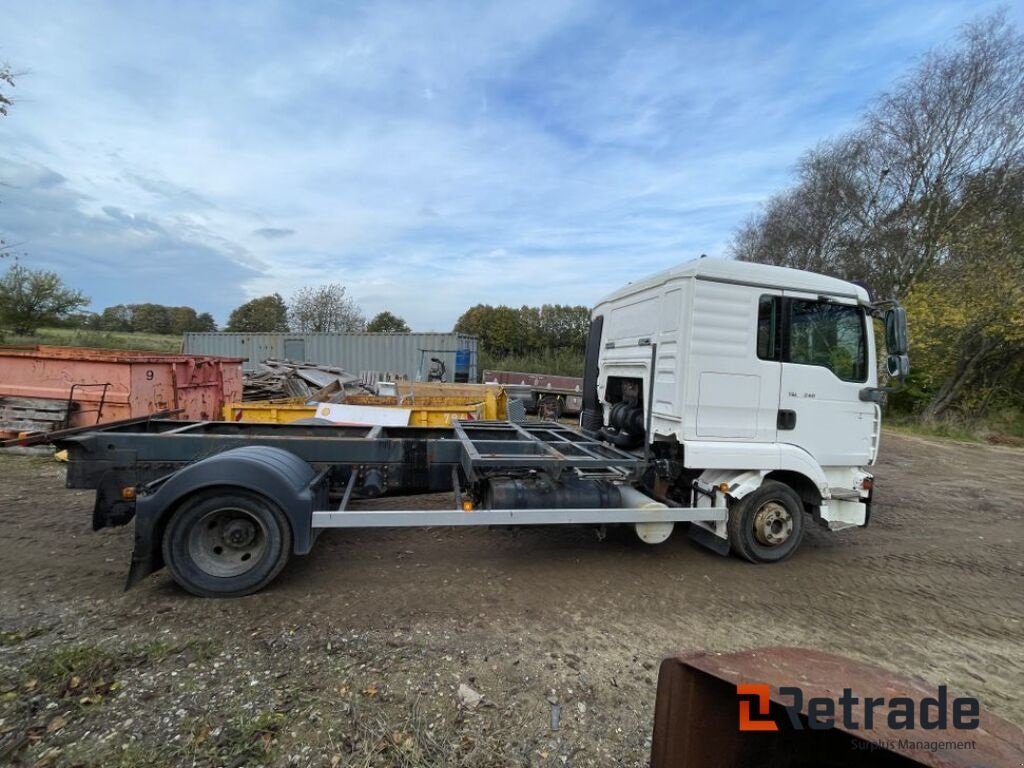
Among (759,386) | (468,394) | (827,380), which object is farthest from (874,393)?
(468,394)

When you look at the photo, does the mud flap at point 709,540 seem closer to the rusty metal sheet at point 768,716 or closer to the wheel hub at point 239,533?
the rusty metal sheet at point 768,716

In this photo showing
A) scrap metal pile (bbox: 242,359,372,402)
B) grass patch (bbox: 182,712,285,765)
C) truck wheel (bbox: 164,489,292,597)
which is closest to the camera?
grass patch (bbox: 182,712,285,765)

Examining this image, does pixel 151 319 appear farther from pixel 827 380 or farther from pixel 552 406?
pixel 827 380

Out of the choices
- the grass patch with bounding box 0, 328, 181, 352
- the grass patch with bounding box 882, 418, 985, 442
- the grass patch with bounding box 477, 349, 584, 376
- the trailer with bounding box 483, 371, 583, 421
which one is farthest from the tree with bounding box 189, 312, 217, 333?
the grass patch with bounding box 882, 418, 985, 442

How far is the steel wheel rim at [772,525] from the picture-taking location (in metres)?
4.49

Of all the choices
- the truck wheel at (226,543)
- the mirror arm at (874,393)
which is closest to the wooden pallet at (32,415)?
the truck wheel at (226,543)

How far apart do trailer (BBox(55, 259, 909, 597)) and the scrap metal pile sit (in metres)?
8.76

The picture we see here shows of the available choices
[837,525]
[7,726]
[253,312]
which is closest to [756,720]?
[7,726]

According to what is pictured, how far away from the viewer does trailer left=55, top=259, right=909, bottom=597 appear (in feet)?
11.7

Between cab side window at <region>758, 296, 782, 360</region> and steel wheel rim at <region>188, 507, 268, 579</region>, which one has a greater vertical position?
cab side window at <region>758, 296, 782, 360</region>

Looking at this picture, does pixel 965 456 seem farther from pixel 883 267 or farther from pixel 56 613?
pixel 56 613

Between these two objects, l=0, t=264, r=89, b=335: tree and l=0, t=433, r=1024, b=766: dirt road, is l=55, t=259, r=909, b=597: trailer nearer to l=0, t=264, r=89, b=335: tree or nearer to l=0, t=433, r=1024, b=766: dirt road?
l=0, t=433, r=1024, b=766: dirt road

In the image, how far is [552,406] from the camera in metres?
16.2

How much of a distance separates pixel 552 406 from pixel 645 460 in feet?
39.4
